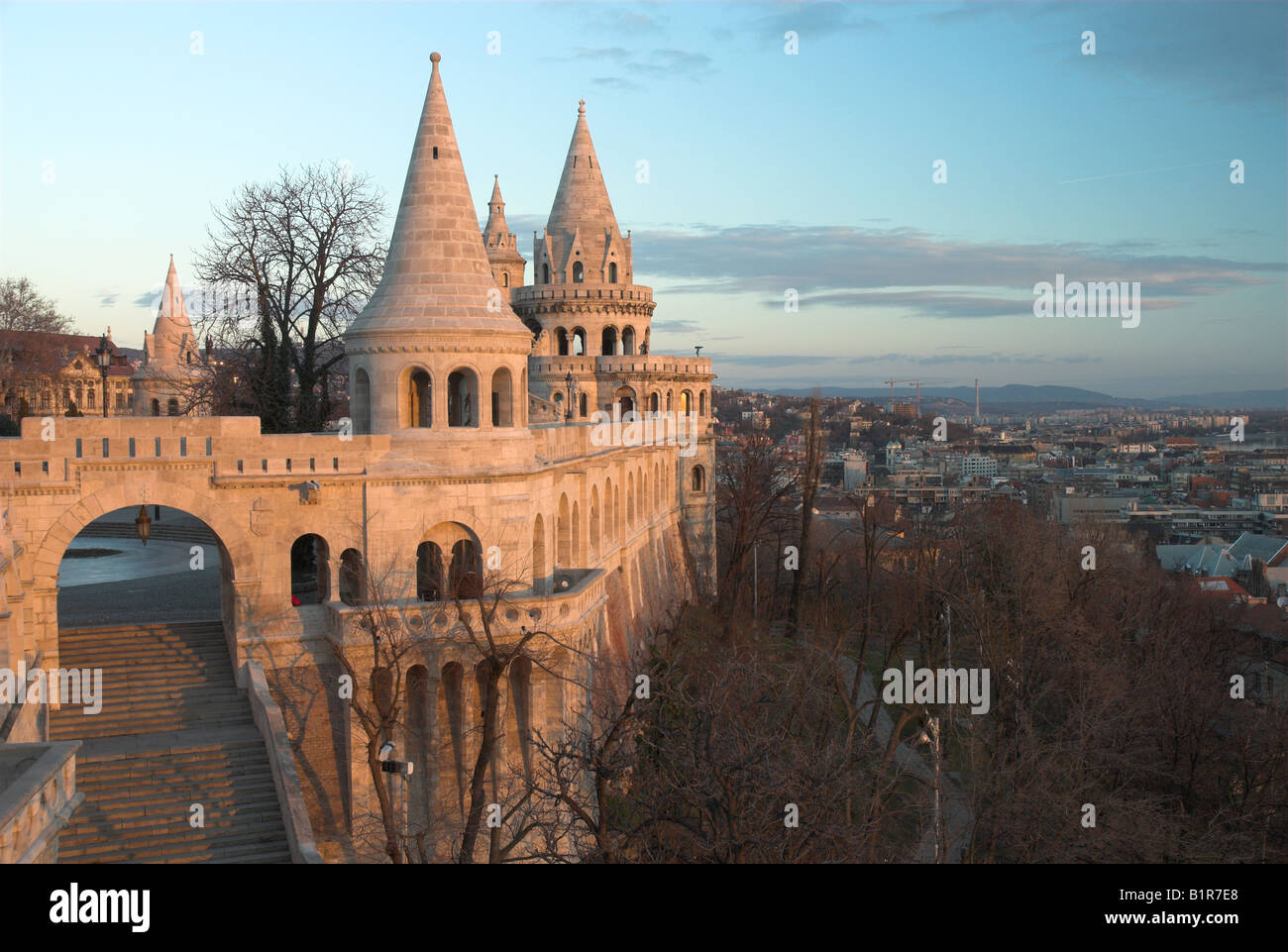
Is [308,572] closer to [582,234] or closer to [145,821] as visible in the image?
[145,821]

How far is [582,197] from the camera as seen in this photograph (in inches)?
1882

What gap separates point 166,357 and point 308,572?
842 inches

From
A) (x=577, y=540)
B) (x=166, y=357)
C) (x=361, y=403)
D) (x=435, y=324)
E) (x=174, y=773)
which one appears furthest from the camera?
(x=166, y=357)

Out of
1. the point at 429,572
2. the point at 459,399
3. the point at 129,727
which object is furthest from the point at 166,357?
the point at 129,727

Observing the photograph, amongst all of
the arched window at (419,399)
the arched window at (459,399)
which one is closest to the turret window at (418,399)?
the arched window at (419,399)

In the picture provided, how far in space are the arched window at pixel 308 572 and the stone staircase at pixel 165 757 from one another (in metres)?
2.17

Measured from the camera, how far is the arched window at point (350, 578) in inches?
840

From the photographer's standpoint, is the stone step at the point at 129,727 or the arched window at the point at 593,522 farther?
the arched window at the point at 593,522

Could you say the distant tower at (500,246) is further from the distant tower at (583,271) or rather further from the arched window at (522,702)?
the arched window at (522,702)

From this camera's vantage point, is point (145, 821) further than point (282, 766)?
No

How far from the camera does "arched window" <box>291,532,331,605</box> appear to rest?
22.0 meters

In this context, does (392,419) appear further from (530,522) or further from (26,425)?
(26,425)

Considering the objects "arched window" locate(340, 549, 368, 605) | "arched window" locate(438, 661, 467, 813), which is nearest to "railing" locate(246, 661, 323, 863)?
"arched window" locate(340, 549, 368, 605)

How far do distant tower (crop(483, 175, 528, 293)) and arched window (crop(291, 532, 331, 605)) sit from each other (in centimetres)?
2211
